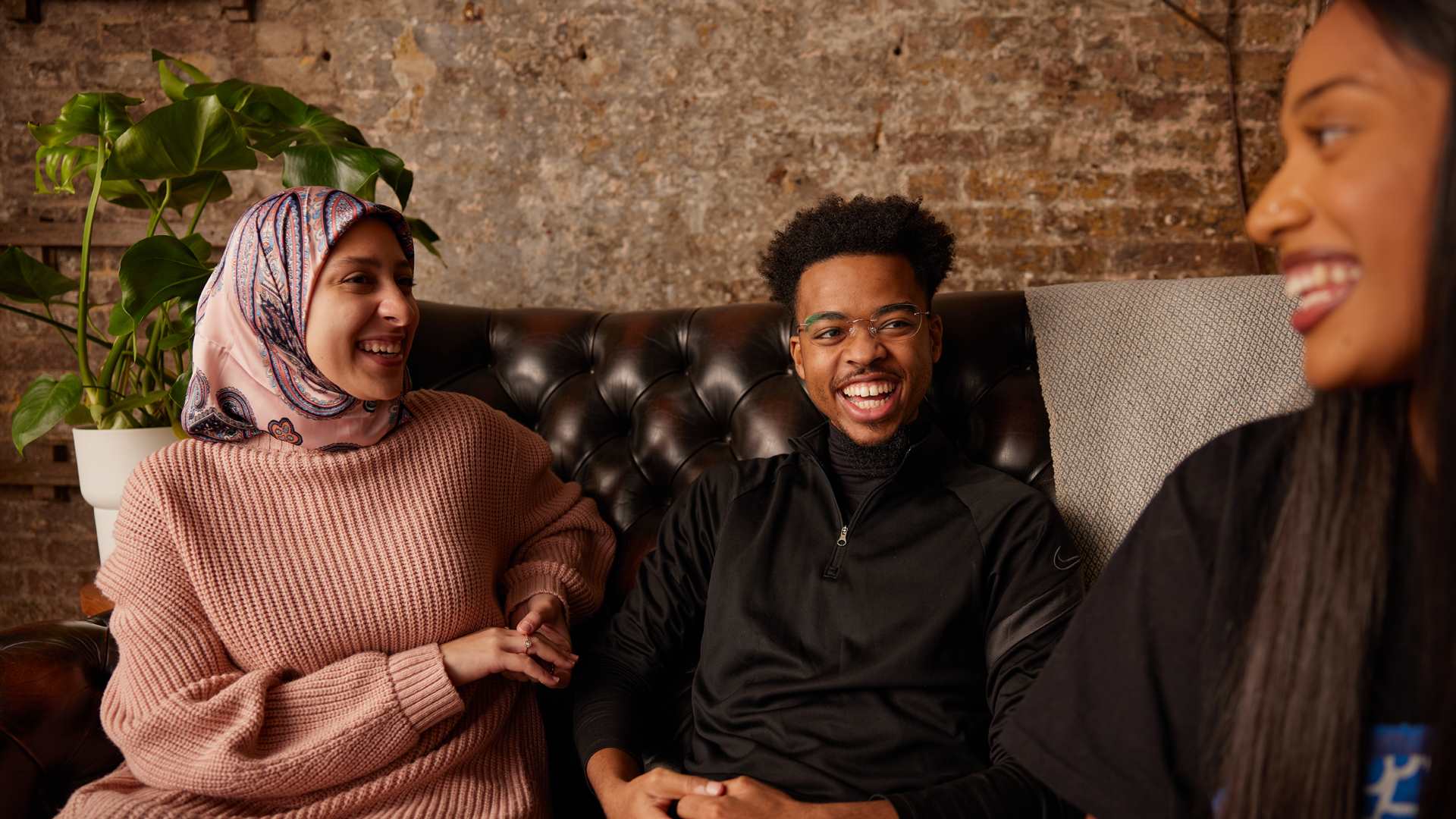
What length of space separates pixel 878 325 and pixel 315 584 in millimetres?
955

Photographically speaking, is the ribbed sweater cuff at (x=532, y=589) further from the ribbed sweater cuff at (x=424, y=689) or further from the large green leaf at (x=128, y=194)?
the large green leaf at (x=128, y=194)

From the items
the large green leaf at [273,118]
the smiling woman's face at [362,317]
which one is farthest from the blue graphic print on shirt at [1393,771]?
the large green leaf at [273,118]

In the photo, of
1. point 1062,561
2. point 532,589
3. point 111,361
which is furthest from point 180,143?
point 1062,561

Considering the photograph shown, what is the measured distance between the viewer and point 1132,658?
2.53 ft

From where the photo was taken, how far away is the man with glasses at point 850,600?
1.28 m

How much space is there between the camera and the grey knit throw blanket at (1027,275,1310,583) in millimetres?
1486

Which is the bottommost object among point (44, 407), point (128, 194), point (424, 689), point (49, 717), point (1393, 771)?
point (49, 717)

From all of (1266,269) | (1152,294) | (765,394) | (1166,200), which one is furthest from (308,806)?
(1266,269)

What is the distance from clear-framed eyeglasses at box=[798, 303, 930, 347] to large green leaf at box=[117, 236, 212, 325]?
1.17 meters

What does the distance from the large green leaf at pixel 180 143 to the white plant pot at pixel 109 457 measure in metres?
0.53

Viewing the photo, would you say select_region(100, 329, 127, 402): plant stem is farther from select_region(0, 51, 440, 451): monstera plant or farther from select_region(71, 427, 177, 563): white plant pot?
select_region(71, 427, 177, 563): white plant pot

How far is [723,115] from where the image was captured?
8.32 feet

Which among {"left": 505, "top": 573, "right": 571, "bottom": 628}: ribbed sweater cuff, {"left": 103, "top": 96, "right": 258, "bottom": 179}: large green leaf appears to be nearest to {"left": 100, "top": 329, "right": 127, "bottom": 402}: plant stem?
{"left": 103, "top": 96, "right": 258, "bottom": 179}: large green leaf

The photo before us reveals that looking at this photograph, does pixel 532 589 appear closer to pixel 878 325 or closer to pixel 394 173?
pixel 878 325
